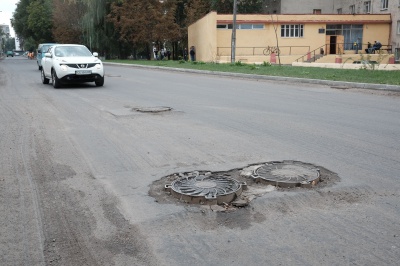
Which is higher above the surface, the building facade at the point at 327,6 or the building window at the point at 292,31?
the building facade at the point at 327,6

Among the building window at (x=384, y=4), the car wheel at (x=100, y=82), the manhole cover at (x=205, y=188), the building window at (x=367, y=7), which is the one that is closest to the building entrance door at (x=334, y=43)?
the building window at (x=384, y=4)

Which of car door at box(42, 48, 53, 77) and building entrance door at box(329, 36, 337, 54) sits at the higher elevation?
building entrance door at box(329, 36, 337, 54)

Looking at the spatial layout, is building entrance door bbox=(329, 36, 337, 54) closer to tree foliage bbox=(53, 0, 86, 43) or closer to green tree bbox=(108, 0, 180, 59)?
green tree bbox=(108, 0, 180, 59)

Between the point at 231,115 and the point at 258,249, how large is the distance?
6251 millimetres

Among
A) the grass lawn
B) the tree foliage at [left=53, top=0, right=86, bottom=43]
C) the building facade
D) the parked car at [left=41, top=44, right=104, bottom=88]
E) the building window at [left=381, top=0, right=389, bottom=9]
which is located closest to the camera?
the parked car at [left=41, top=44, right=104, bottom=88]

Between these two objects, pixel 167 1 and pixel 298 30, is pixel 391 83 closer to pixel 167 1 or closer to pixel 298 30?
pixel 298 30

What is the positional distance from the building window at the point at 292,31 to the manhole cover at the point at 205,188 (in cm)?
4220

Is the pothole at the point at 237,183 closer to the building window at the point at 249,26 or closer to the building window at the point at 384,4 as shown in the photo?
the building window at the point at 249,26

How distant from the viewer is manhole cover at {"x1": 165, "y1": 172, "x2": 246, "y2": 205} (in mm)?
4086

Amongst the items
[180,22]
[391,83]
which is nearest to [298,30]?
[180,22]

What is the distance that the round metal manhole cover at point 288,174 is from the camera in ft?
14.8

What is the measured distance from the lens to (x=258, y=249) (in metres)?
3.15

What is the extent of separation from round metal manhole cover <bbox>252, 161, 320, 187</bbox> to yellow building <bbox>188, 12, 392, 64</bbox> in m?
37.9

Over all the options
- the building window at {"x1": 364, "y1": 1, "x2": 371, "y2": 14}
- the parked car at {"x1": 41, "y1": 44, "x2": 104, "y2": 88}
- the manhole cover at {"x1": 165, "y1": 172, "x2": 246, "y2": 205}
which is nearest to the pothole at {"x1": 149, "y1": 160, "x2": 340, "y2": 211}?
the manhole cover at {"x1": 165, "y1": 172, "x2": 246, "y2": 205}
